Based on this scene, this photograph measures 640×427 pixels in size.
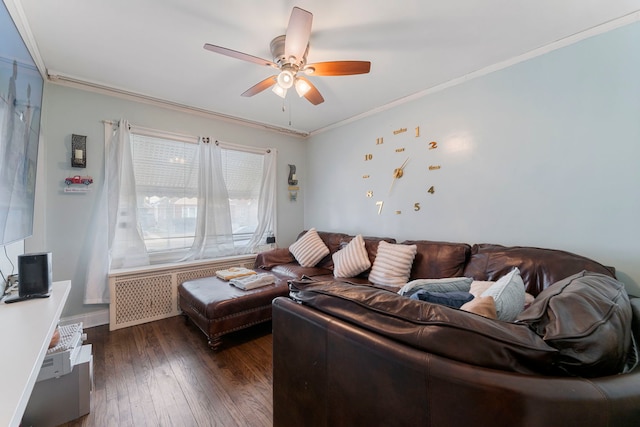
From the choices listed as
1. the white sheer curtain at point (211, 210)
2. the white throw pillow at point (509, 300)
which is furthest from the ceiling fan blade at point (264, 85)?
the white throw pillow at point (509, 300)

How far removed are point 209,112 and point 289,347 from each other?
3.21 m

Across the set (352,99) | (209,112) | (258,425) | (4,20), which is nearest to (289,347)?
(258,425)

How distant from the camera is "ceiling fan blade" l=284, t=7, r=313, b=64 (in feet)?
4.75

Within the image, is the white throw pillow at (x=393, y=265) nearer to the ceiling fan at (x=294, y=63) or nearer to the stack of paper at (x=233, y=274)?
the stack of paper at (x=233, y=274)

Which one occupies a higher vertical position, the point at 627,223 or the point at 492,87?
the point at 492,87

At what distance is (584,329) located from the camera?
68 centimetres

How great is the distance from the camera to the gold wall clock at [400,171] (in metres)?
2.81

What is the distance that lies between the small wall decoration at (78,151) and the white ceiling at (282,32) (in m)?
0.58

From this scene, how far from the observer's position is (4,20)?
51.8 inches

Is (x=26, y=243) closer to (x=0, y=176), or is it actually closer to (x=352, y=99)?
(x=0, y=176)

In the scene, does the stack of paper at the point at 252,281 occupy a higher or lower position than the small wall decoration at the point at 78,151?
lower

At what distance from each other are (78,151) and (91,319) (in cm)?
174

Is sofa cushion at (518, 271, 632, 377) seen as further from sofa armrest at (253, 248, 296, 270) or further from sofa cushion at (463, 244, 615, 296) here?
sofa armrest at (253, 248, 296, 270)

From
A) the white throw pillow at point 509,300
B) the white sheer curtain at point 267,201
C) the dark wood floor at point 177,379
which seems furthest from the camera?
the white sheer curtain at point 267,201
